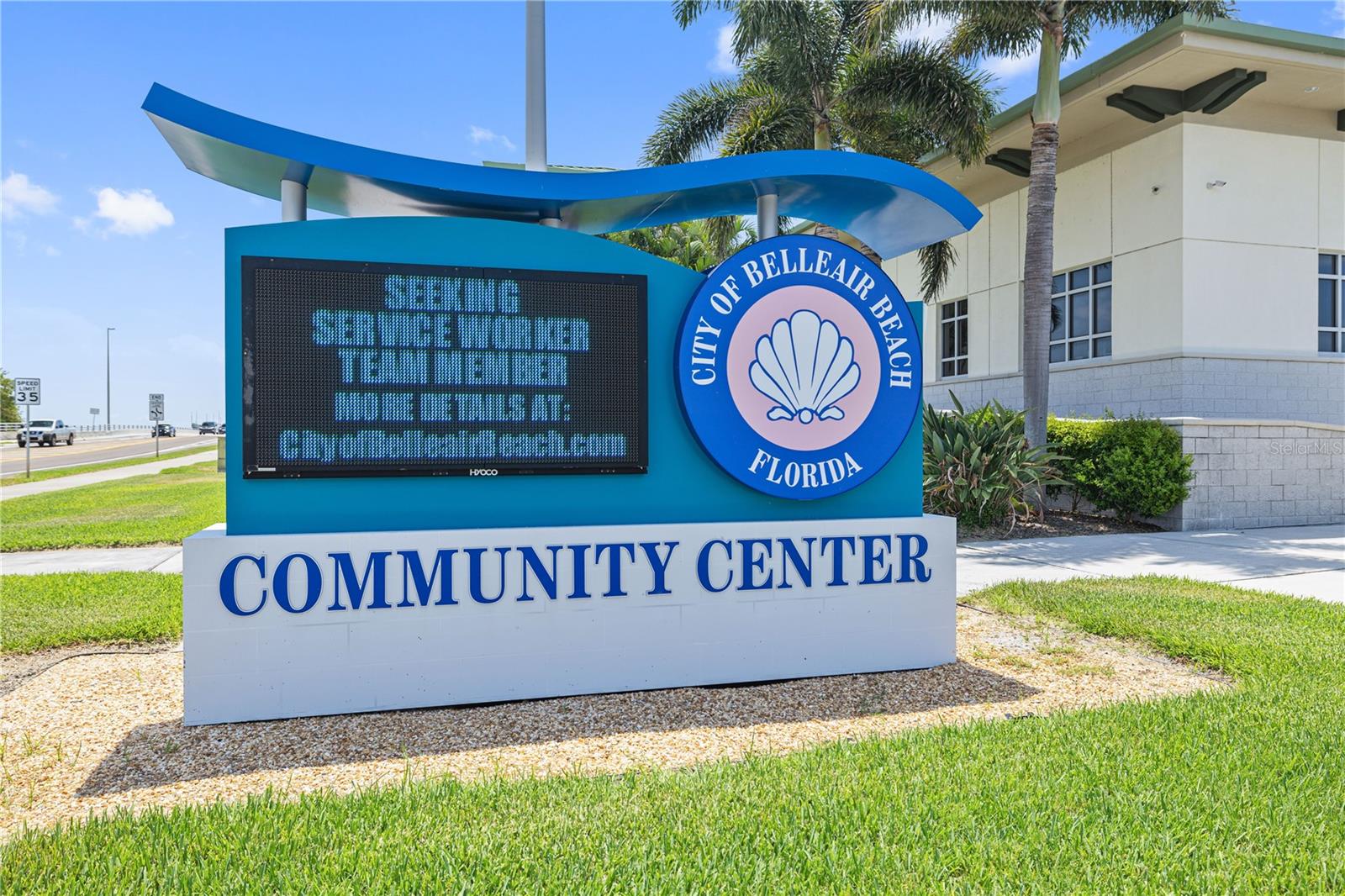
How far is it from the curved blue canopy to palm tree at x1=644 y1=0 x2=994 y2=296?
9.80 m

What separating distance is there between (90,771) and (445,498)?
217cm

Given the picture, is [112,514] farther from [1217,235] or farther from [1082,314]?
[1217,235]

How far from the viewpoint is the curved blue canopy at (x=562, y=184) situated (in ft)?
16.5

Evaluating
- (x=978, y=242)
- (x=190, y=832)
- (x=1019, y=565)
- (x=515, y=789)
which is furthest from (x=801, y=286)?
(x=978, y=242)

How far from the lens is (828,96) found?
62.2ft

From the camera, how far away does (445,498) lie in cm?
530

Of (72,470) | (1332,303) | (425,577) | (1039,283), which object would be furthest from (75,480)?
(1332,303)

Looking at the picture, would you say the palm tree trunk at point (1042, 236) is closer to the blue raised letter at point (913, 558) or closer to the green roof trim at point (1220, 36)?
the green roof trim at point (1220, 36)

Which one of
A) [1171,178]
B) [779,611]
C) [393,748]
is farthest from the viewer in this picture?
[1171,178]

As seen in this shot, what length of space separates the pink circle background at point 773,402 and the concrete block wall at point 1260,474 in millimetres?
10084

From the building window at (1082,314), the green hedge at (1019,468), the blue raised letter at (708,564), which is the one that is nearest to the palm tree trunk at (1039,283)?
the green hedge at (1019,468)

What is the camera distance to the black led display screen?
496 cm

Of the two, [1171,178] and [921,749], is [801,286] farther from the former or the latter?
[1171,178]

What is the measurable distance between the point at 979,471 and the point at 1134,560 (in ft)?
9.09
